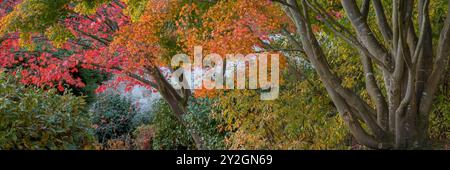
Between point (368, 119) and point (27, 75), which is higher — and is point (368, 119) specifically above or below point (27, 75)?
below

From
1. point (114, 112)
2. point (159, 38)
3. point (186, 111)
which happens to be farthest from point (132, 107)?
point (159, 38)

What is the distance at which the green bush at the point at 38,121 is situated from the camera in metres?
4.28

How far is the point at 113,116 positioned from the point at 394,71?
27.4ft

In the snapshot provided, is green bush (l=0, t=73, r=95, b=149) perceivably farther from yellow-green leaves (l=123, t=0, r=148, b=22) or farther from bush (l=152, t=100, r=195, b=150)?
bush (l=152, t=100, r=195, b=150)

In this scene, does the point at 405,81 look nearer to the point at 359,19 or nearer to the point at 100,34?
the point at 359,19

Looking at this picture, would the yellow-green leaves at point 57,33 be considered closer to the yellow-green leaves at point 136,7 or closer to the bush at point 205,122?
the yellow-green leaves at point 136,7

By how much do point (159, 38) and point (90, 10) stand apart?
3.36ft

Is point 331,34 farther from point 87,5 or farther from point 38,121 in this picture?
point 38,121

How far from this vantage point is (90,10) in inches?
284

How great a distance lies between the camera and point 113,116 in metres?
12.4

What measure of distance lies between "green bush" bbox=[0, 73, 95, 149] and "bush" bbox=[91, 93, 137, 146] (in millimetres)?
6797

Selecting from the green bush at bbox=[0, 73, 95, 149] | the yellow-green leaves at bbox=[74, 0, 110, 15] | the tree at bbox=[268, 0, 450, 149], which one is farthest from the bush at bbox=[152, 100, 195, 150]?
the green bush at bbox=[0, 73, 95, 149]
